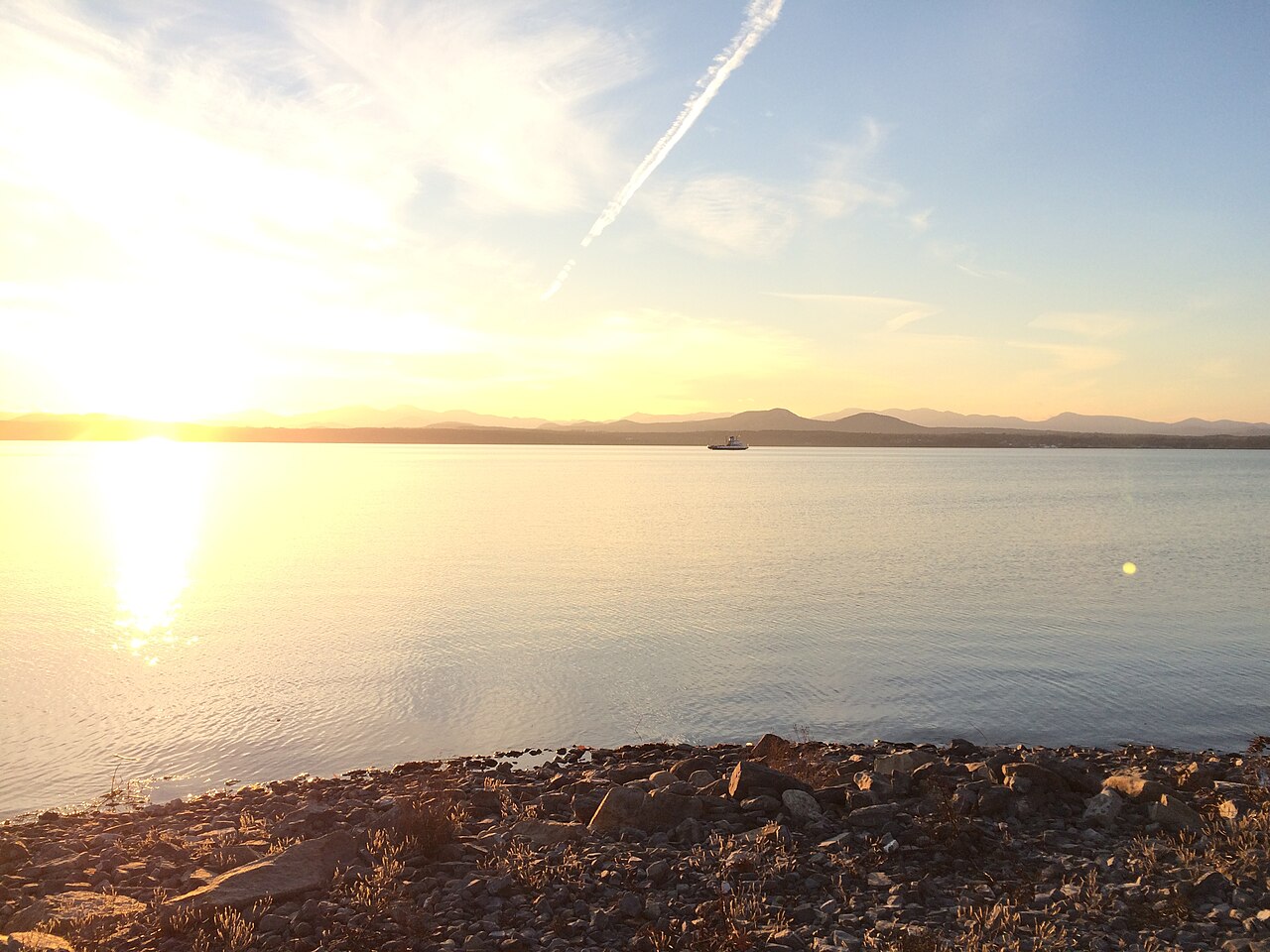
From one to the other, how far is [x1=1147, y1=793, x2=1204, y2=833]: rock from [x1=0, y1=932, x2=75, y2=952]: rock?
522 inches

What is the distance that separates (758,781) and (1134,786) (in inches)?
217

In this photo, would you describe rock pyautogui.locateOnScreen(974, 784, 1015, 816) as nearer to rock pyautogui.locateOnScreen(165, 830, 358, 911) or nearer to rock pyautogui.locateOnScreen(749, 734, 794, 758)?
rock pyautogui.locateOnScreen(749, 734, 794, 758)

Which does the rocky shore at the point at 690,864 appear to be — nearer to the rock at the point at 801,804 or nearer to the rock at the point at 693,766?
the rock at the point at 801,804

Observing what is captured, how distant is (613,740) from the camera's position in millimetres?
18438

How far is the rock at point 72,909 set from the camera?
9.16 metres

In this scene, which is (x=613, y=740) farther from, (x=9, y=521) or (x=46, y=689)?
(x=9, y=521)

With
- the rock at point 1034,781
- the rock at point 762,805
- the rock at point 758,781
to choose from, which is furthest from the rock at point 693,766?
the rock at point 1034,781

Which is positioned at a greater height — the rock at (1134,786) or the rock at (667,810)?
the rock at (1134,786)

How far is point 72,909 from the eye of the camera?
30.9 ft

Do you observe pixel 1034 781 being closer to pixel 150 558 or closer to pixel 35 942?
pixel 35 942

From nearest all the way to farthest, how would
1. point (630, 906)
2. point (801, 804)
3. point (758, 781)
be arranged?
point (630, 906) < point (801, 804) < point (758, 781)

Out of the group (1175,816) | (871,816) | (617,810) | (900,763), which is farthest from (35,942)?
(1175,816)

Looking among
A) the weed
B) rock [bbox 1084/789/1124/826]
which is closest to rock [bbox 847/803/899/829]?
rock [bbox 1084/789/1124/826]

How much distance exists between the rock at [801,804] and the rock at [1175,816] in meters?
4.61
